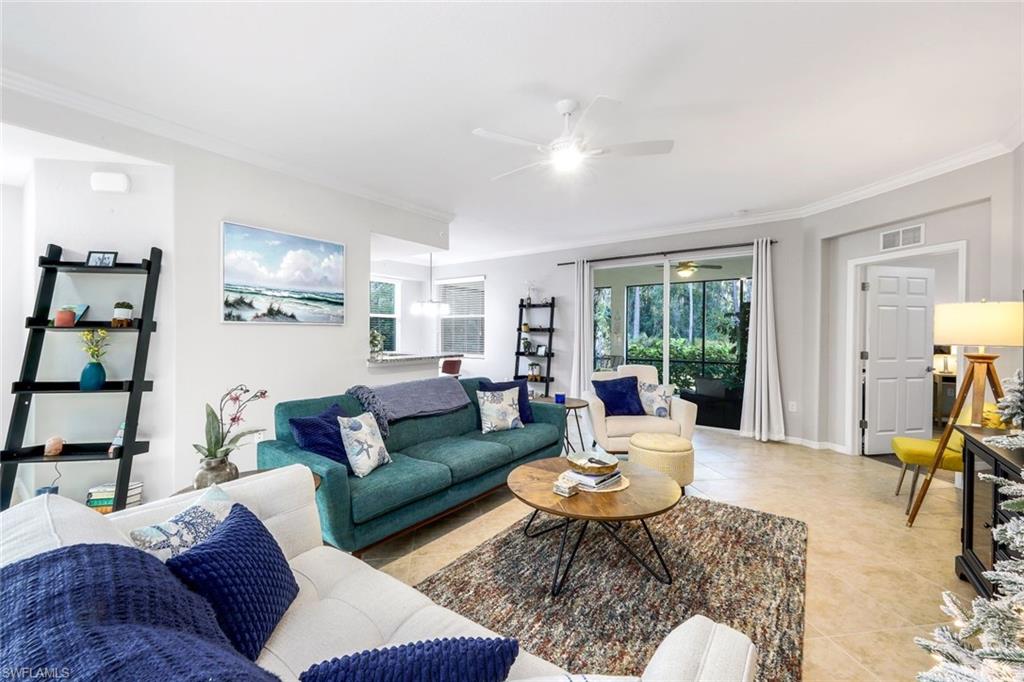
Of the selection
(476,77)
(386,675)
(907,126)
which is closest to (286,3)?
(476,77)

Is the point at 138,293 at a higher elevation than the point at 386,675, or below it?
higher

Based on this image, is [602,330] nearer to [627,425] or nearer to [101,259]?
[627,425]

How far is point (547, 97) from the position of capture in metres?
2.48

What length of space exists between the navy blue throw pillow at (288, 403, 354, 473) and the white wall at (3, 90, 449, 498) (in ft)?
3.72

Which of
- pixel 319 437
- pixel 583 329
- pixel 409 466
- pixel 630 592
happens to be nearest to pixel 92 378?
pixel 319 437

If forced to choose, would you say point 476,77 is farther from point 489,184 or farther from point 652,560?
point 652,560

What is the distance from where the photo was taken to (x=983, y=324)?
2596 millimetres

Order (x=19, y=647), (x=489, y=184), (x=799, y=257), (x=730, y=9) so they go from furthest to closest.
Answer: (x=799, y=257), (x=489, y=184), (x=730, y=9), (x=19, y=647)

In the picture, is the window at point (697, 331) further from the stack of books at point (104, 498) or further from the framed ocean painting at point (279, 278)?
the stack of books at point (104, 498)

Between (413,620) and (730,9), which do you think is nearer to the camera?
(413,620)

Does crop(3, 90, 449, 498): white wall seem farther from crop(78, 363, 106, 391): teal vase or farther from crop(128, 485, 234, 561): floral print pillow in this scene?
crop(128, 485, 234, 561): floral print pillow

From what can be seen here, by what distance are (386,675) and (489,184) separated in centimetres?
384

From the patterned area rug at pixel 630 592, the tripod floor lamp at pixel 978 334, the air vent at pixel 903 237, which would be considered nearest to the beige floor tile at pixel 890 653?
the patterned area rug at pixel 630 592

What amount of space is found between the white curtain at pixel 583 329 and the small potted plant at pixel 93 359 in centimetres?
514
